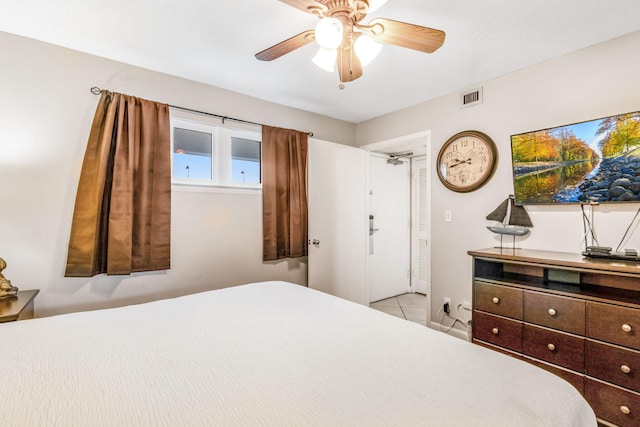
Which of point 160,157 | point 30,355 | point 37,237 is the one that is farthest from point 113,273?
point 30,355

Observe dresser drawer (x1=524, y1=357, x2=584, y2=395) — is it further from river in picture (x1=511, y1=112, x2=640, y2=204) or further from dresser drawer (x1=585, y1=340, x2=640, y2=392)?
river in picture (x1=511, y1=112, x2=640, y2=204)

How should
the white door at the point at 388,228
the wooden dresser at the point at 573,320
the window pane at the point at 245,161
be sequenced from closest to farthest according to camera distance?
1. the wooden dresser at the point at 573,320
2. the window pane at the point at 245,161
3. the white door at the point at 388,228

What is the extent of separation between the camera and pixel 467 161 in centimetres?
284

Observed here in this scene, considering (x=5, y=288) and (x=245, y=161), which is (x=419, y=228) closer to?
(x=245, y=161)

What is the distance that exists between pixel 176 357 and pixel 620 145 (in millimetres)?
2832

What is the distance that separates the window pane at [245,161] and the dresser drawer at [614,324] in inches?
110

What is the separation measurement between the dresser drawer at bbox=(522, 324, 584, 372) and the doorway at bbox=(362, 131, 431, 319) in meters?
2.33

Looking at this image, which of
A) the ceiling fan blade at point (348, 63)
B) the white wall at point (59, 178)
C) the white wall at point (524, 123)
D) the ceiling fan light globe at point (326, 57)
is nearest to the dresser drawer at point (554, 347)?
the white wall at point (524, 123)

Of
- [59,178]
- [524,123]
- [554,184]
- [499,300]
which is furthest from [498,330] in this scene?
[59,178]

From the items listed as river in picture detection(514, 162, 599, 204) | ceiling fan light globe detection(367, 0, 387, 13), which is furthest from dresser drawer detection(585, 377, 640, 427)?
ceiling fan light globe detection(367, 0, 387, 13)

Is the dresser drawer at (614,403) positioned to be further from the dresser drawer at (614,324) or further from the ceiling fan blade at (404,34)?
the ceiling fan blade at (404,34)

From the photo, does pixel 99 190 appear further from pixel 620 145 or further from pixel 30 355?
pixel 620 145

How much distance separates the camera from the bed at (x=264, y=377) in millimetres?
799

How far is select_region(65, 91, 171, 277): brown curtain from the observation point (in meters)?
2.17
